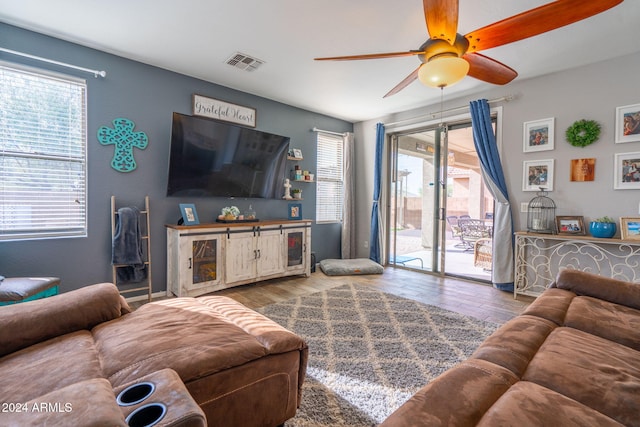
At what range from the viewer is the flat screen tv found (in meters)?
3.27

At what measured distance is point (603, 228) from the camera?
2.92 m

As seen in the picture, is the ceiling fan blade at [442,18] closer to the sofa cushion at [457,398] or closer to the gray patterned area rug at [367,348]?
the sofa cushion at [457,398]

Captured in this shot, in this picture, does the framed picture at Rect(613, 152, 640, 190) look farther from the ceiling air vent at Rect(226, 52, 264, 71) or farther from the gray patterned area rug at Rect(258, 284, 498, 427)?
the ceiling air vent at Rect(226, 52, 264, 71)

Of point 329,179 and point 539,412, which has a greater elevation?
point 329,179

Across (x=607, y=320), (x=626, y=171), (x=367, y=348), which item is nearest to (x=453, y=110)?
(x=626, y=171)

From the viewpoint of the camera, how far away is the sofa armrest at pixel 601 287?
70.2 inches

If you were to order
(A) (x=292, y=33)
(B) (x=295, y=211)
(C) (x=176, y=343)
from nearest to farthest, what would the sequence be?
(C) (x=176, y=343) < (A) (x=292, y=33) < (B) (x=295, y=211)

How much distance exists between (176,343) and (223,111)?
319cm

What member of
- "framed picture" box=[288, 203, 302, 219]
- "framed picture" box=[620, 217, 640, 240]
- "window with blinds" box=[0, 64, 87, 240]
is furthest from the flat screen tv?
"framed picture" box=[620, 217, 640, 240]

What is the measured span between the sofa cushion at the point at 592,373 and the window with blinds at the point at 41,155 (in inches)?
144

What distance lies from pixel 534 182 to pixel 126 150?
4.57 m

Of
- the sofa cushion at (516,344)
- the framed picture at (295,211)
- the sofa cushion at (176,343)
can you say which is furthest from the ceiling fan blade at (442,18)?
the framed picture at (295,211)

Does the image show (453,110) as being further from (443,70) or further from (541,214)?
(443,70)

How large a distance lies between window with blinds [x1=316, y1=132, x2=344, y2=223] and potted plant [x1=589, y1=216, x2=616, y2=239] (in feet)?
10.9
